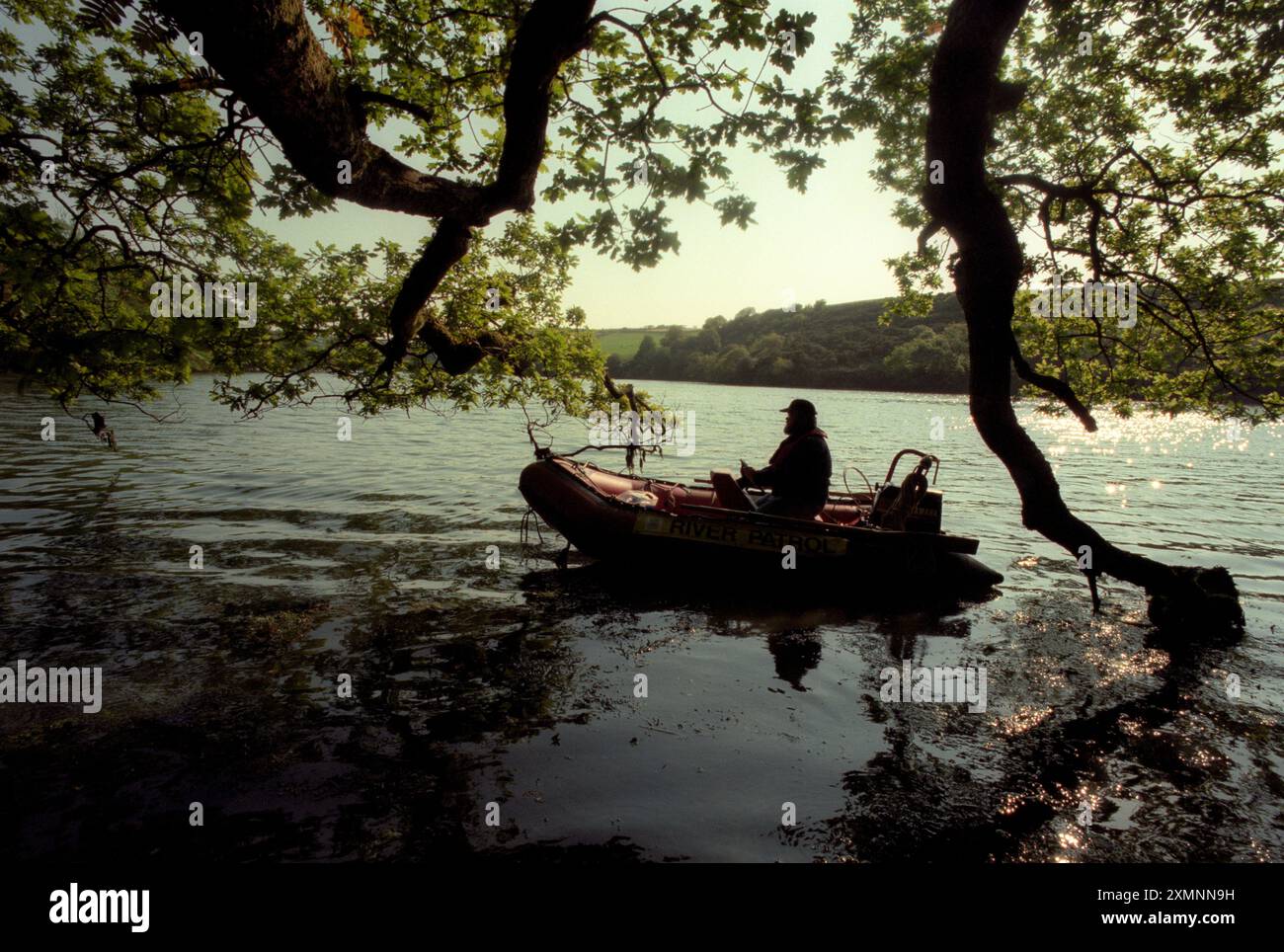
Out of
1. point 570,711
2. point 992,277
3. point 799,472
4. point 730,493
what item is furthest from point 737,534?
point 992,277

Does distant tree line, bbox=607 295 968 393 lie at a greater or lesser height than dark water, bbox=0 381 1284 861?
greater

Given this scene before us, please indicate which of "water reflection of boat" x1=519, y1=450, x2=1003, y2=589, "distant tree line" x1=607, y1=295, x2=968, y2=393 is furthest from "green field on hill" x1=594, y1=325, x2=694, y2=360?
"water reflection of boat" x1=519, y1=450, x2=1003, y2=589

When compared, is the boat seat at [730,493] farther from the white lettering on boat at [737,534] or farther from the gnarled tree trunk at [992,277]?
the gnarled tree trunk at [992,277]

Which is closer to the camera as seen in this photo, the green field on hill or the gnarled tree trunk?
the gnarled tree trunk

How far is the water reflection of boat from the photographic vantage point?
30.1 ft

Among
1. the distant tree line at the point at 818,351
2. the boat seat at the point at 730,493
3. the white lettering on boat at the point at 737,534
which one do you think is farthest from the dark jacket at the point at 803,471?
the distant tree line at the point at 818,351

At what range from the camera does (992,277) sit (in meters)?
6.63

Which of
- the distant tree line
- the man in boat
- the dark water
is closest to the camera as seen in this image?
the dark water

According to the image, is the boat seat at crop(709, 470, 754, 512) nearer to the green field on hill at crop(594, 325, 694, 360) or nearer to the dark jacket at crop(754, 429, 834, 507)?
the dark jacket at crop(754, 429, 834, 507)

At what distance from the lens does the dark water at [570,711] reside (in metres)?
4.04

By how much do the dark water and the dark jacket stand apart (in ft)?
5.92
